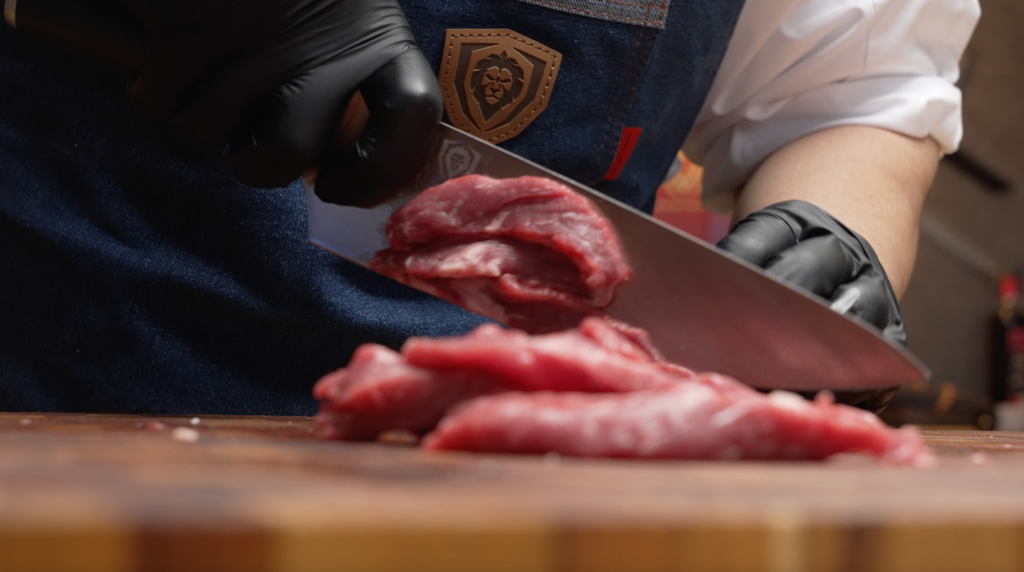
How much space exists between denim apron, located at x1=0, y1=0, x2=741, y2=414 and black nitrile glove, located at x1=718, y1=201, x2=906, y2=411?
2.10 ft

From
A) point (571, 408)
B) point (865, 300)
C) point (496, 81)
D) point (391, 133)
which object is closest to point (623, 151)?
point (496, 81)

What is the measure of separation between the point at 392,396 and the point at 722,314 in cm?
67

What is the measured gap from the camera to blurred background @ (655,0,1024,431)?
713cm

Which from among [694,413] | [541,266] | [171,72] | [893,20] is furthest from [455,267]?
[893,20]

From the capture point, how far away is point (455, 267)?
1672mm

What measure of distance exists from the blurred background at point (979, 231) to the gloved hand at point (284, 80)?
648 centimetres

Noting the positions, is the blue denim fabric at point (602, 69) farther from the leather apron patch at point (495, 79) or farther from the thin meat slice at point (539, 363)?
the thin meat slice at point (539, 363)

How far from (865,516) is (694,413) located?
0.39m

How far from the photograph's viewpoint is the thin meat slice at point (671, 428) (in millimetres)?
1024

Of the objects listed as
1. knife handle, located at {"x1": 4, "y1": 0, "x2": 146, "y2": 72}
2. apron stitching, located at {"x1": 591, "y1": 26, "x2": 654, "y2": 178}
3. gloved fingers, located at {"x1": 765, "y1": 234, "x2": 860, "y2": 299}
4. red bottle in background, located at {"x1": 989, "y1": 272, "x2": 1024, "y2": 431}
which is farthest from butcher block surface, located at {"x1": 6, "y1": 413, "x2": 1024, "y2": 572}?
red bottle in background, located at {"x1": 989, "y1": 272, "x2": 1024, "y2": 431}

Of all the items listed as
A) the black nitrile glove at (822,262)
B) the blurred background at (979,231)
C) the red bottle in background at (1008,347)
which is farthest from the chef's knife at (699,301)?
the blurred background at (979,231)

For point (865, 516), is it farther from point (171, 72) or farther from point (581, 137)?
point (581, 137)

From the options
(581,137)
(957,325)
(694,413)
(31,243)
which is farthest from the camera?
(957,325)

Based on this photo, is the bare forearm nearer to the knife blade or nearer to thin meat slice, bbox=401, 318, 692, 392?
the knife blade
